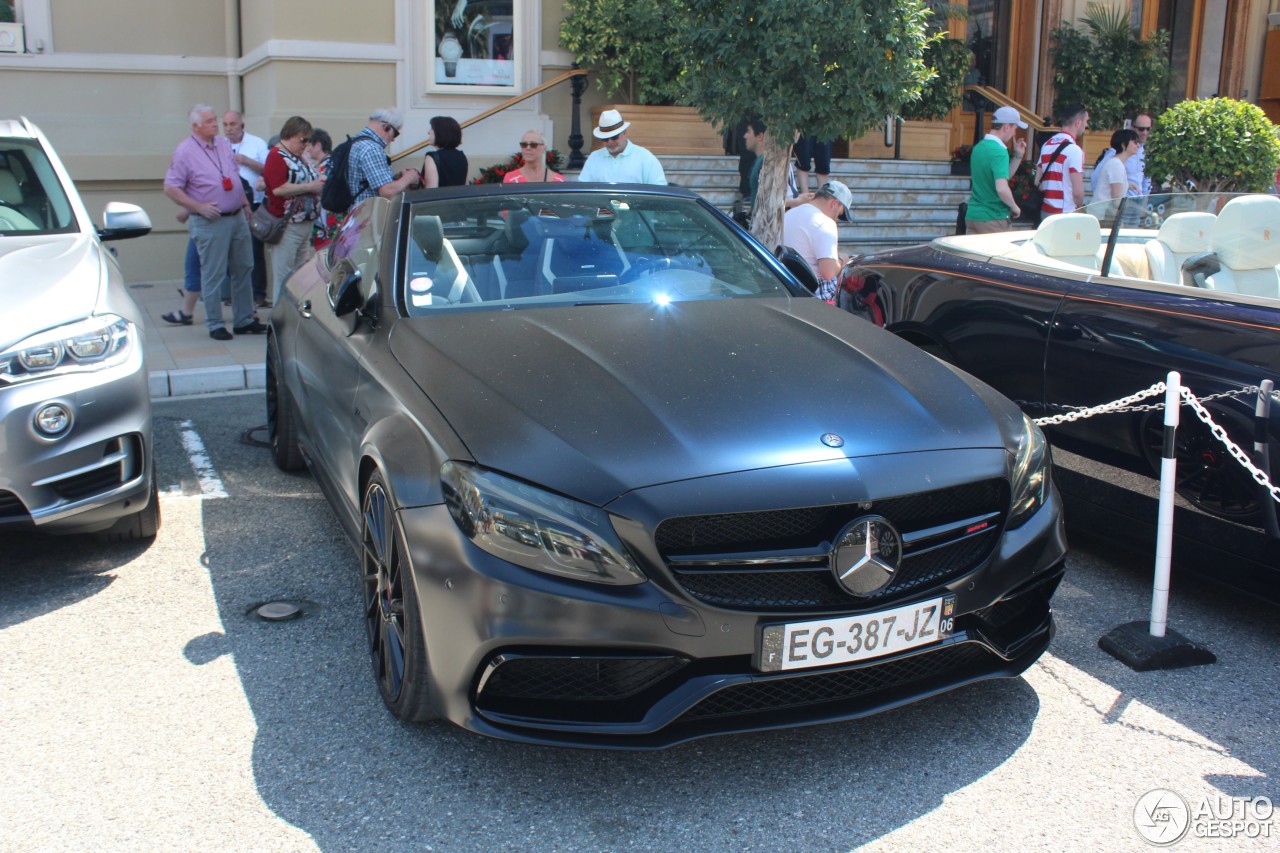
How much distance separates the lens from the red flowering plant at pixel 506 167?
11.7 metres

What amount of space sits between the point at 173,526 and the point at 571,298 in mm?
2166

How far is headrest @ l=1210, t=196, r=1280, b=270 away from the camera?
4676 millimetres

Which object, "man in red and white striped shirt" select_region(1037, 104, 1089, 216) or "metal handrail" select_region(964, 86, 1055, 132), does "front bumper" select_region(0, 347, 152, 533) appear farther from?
"metal handrail" select_region(964, 86, 1055, 132)

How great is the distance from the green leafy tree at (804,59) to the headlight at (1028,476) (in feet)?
19.2

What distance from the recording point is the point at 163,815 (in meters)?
2.90

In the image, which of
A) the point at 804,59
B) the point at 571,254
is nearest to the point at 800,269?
the point at 571,254

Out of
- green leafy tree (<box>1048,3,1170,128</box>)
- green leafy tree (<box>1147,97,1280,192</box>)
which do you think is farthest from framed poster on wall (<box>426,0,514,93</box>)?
green leafy tree (<box>1048,3,1170,128</box>)

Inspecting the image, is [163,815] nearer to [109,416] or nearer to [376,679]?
[376,679]

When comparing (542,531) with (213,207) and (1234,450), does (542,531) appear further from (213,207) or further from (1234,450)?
(213,207)

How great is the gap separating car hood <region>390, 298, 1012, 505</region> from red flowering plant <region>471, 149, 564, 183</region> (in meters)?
7.89

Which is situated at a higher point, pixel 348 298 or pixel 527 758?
pixel 348 298

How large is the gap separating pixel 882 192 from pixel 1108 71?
14.8ft

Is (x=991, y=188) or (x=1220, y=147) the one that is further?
(x=1220, y=147)

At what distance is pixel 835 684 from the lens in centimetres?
301
